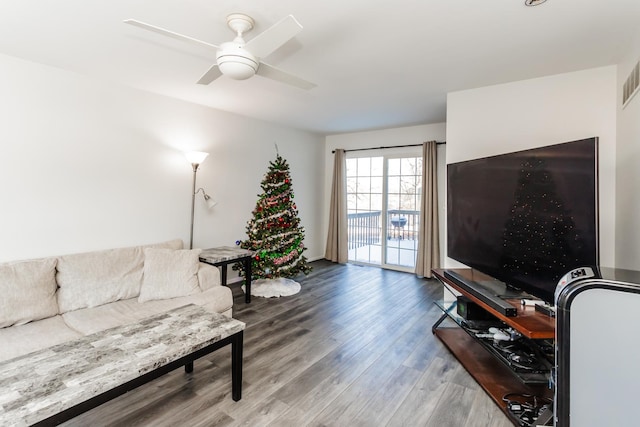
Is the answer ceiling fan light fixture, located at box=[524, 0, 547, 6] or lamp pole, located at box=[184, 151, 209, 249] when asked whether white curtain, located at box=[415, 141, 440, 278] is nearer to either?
ceiling fan light fixture, located at box=[524, 0, 547, 6]

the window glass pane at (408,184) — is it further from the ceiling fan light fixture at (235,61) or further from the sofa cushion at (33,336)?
the sofa cushion at (33,336)

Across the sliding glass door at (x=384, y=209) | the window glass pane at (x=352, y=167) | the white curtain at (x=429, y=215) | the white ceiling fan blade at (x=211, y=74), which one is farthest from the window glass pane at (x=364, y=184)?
the white ceiling fan blade at (x=211, y=74)

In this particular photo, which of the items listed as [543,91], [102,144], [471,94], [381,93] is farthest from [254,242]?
[543,91]

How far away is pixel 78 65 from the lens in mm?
2768

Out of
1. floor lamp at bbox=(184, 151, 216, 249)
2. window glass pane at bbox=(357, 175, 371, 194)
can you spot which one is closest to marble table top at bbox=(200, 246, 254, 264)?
floor lamp at bbox=(184, 151, 216, 249)

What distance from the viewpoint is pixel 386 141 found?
5461 mm

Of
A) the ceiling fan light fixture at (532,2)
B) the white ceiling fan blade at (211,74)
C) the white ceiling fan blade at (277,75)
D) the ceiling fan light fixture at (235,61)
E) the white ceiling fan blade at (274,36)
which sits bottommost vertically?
the ceiling fan light fixture at (235,61)

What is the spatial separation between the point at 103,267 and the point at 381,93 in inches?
130

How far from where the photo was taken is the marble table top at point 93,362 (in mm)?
1242

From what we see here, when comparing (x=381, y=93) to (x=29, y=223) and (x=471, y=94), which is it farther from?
(x=29, y=223)

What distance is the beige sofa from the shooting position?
216 cm

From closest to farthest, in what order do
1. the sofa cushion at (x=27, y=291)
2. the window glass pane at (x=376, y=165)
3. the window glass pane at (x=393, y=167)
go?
the sofa cushion at (x=27, y=291) → the window glass pane at (x=393, y=167) → the window glass pane at (x=376, y=165)

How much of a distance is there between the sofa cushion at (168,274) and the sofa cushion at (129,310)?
0.08 m

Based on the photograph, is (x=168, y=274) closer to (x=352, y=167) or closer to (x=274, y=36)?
(x=274, y=36)
